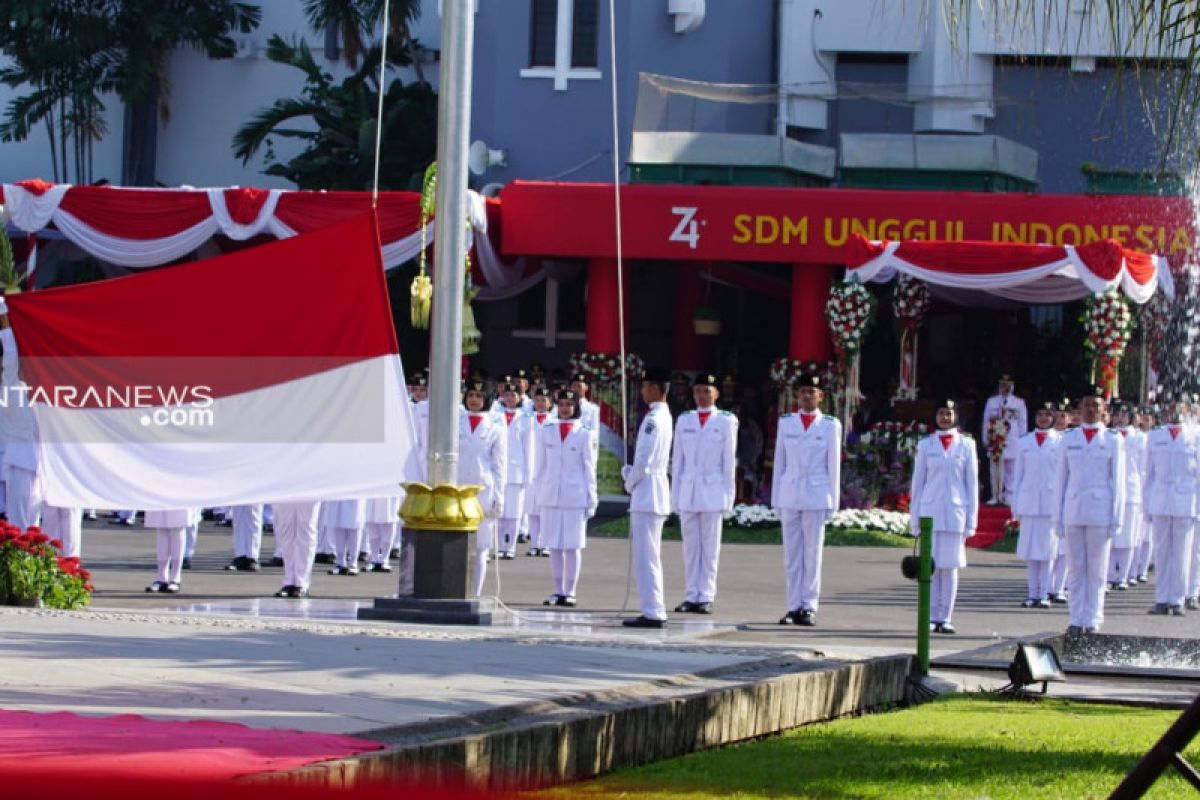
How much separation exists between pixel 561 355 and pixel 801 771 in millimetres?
28215

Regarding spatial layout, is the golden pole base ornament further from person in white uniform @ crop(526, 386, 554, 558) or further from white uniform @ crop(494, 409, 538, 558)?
white uniform @ crop(494, 409, 538, 558)

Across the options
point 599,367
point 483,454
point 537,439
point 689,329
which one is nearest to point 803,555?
point 483,454

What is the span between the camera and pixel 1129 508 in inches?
841

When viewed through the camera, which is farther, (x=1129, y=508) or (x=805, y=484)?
(x=1129, y=508)

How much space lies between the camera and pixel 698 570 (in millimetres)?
18062

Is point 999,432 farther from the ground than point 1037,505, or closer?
farther from the ground

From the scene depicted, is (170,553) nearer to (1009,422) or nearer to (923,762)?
(923,762)

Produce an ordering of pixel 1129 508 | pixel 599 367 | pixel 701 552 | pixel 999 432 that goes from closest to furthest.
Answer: pixel 701 552 < pixel 1129 508 < pixel 999 432 < pixel 599 367

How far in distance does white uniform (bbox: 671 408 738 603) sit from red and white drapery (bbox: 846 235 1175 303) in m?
10.3

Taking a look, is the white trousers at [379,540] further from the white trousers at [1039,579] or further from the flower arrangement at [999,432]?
the flower arrangement at [999,432]

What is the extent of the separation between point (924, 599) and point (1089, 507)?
5.20 m

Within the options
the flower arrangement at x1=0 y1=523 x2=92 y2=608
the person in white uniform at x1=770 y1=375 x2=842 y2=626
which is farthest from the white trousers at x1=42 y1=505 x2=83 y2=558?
the person in white uniform at x1=770 y1=375 x2=842 y2=626

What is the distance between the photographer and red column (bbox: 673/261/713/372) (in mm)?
35625

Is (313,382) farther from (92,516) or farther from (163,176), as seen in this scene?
(163,176)
